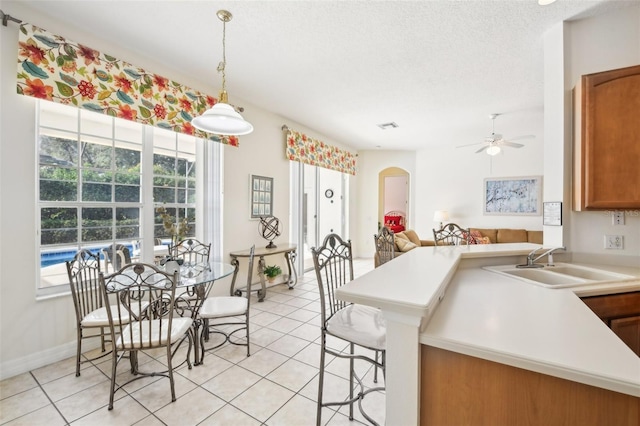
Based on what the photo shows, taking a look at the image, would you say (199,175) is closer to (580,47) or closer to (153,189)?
Answer: (153,189)

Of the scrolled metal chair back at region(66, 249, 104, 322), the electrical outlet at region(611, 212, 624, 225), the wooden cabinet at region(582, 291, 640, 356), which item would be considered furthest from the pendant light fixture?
the electrical outlet at region(611, 212, 624, 225)

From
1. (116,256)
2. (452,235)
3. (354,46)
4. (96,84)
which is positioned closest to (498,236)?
(452,235)

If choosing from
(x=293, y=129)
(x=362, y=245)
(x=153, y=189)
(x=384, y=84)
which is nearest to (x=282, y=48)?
(x=384, y=84)

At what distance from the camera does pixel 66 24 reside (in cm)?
222

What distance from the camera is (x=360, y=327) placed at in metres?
1.45

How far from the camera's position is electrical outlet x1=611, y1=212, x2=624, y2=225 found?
1.97 meters

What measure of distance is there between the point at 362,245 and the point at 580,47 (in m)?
5.51

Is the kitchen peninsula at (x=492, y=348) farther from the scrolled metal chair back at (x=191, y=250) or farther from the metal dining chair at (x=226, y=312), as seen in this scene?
the scrolled metal chair back at (x=191, y=250)

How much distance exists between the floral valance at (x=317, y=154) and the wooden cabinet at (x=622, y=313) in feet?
12.8

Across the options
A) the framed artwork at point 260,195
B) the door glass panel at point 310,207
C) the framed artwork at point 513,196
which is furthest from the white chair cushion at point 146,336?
the framed artwork at point 513,196

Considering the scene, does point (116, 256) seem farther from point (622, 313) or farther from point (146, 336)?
point (622, 313)

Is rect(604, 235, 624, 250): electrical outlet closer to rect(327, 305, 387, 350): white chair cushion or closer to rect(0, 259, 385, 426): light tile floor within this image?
rect(327, 305, 387, 350): white chair cushion

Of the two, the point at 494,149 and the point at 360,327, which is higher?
the point at 494,149

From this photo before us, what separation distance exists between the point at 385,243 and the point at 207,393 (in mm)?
2471
